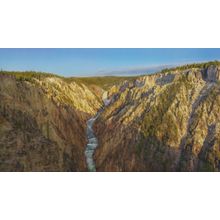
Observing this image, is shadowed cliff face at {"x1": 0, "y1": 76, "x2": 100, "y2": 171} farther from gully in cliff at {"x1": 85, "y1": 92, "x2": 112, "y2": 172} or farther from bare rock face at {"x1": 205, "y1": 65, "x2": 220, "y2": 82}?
bare rock face at {"x1": 205, "y1": 65, "x2": 220, "y2": 82}

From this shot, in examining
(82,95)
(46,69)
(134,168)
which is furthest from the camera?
(82,95)

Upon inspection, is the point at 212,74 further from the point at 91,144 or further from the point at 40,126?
the point at 40,126

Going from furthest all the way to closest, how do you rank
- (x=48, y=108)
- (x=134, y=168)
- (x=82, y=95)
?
(x=82, y=95) < (x=48, y=108) < (x=134, y=168)

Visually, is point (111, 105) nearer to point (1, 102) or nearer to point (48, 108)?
point (48, 108)

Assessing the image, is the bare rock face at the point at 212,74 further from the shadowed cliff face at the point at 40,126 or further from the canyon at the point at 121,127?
the shadowed cliff face at the point at 40,126

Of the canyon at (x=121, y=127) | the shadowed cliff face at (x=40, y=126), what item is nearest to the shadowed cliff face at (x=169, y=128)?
the canyon at (x=121, y=127)

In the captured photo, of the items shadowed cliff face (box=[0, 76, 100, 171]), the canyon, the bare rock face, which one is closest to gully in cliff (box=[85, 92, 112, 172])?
the canyon

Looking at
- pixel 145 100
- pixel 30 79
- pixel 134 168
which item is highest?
pixel 30 79

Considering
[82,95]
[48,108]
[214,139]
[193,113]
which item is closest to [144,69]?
[193,113]
